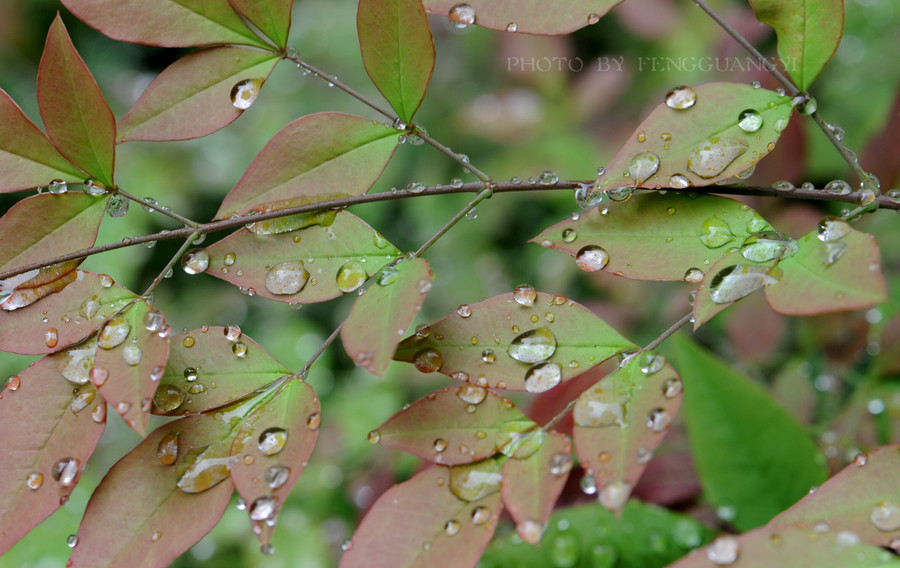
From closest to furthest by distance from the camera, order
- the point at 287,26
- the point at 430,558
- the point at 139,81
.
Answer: the point at 430,558
the point at 287,26
the point at 139,81

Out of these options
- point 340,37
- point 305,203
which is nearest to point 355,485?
point 305,203

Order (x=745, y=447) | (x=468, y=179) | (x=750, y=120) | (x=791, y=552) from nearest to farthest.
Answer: (x=791, y=552) → (x=750, y=120) → (x=745, y=447) → (x=468, y=179)

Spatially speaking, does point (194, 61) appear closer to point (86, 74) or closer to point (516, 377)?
point (86, 74)

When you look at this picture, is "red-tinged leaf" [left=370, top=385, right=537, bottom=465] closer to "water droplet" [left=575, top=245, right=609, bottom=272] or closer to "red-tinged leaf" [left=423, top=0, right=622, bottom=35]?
"water droplet" [left=575, top=245, right=609, bottom=272]

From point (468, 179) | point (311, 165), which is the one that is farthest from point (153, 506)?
point (468, 179)

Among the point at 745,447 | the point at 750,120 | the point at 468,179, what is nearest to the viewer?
the point at 750,120

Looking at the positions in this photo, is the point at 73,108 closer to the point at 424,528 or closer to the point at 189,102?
the point at 189,102
